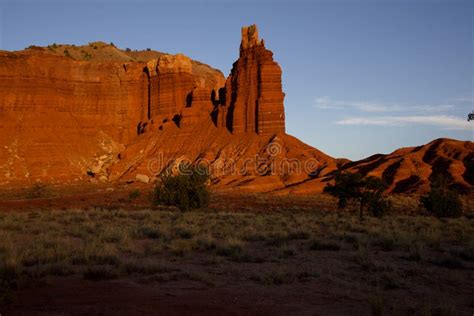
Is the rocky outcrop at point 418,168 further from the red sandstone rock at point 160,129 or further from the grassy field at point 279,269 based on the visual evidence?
the grassy field at point 279,269

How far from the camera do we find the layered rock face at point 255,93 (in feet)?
270

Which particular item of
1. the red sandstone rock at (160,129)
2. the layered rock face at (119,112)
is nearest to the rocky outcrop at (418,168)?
the red sandstone rock at (160,129)

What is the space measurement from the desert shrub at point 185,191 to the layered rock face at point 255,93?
51.5 metres

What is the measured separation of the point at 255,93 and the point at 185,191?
57.1 meters

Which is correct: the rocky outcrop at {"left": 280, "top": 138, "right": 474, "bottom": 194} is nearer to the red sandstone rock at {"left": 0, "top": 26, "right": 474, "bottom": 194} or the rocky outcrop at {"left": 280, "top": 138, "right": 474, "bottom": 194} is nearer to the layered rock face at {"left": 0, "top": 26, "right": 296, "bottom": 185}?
the red sandstone rock at {"left": 0, "top": 26, "right": 474, "bottom": 194}

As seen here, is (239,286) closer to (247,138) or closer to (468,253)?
(468,253)

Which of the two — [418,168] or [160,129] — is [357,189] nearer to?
[418,168]

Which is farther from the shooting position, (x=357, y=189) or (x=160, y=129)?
(x=160, y=129)

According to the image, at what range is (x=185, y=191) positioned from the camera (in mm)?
30812

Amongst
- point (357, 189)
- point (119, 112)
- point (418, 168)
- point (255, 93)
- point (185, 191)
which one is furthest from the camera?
point (119, 112)

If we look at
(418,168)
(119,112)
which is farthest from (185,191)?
(119,112)

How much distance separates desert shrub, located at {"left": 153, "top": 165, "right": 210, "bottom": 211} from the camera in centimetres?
3067

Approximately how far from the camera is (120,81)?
102250mm

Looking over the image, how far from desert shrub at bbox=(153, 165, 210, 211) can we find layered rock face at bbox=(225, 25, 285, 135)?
51.5m
